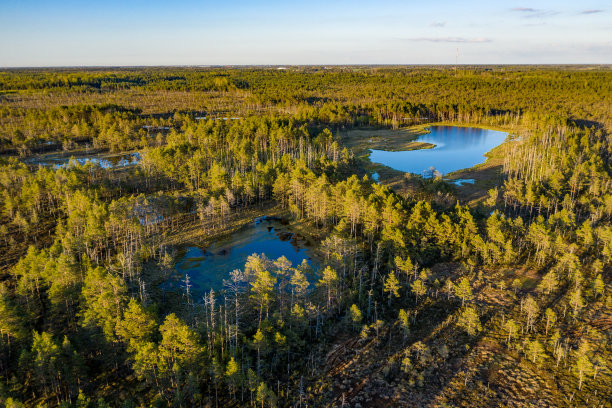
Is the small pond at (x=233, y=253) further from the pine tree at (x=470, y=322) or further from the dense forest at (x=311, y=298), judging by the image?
the pine tree at (x=470, y=322)

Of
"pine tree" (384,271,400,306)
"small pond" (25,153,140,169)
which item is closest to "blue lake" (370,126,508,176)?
"pine tree" (384,271,400,306)

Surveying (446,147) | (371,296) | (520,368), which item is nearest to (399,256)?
(371,296)

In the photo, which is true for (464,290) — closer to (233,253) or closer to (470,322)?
(470,322)

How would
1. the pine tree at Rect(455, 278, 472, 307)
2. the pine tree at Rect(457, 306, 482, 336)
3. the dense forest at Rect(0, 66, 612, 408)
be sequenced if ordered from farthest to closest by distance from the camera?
1. the pine tree at Rect(455, 278, 472, 307)
2. the pine tree at Rect(457, 306, 482, 336)
3. the dense forest at Rect(0, 66, 612, 408)

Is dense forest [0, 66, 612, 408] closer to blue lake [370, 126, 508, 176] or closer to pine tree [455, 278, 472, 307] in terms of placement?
pine tree [455, 278, 472, 307]

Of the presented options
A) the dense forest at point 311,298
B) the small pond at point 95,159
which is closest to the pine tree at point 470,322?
the dense forest at point 311,298

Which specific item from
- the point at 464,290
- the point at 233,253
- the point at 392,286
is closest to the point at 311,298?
the point at 392,286

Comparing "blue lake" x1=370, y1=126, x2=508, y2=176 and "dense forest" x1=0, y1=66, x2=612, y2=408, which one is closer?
"dense forest" x1=0, y1=66, x2=612, y2=408
